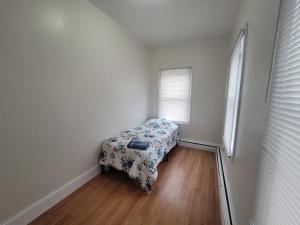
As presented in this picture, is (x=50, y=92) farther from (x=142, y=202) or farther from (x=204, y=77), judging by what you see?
(x=204, y=77)

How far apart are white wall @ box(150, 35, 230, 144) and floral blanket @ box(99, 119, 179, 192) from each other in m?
0.98

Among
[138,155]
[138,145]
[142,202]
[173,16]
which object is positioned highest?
[173,16]

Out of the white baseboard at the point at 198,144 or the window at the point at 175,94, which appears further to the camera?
the window at the point at 175,94

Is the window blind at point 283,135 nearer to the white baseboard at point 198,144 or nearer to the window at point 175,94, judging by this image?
the white baseboard at point 198,144

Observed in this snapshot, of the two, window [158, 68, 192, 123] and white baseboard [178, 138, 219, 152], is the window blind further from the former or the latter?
Answer: window [158, 68, 192, 123]

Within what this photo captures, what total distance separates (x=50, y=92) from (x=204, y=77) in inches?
111

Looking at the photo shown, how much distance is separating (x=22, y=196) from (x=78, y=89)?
127 cm

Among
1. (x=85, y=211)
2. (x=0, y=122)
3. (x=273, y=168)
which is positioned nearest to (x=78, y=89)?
(x=0, y=122)

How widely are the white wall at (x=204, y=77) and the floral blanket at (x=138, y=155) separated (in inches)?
38.7

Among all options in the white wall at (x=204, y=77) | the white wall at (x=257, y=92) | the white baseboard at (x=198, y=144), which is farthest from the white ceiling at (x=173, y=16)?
the white baseboard at (x=198, y=144)

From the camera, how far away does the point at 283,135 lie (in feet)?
1.91

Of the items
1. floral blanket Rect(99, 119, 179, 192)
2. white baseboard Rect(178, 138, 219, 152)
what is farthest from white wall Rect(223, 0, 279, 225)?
white baseboard Rect(178, 138, 219, 152)

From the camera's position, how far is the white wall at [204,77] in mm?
2918

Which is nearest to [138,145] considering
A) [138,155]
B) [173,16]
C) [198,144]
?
[138,155]
